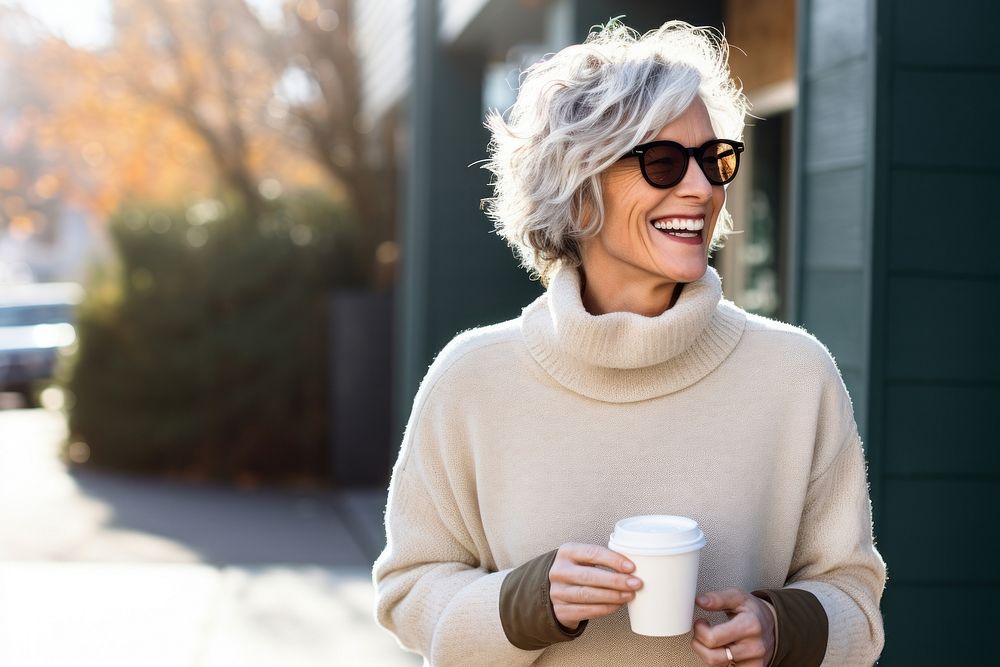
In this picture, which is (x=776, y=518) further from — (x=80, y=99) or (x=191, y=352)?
(x=80, y=99)

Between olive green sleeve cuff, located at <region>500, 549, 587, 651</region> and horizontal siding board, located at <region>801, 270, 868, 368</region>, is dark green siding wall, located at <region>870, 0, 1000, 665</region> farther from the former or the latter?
olive green sleeve cuff, located at <region>500, 549, 587, 651</region>

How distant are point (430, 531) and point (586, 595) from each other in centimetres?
51

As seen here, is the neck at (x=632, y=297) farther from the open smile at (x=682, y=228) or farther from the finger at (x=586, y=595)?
the finger at (x=586, y=595)

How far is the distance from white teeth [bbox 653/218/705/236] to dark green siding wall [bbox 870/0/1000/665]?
120cm

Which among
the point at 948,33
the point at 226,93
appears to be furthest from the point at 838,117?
the point at 226,93

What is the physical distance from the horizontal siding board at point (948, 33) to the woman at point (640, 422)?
1151 millimetres

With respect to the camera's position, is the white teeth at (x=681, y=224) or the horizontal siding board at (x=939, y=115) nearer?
the white teeth at (x=681, y=224)

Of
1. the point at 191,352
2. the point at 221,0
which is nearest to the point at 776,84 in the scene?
the point at 191,352

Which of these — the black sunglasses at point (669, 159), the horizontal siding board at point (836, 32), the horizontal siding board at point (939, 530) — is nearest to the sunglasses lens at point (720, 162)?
the black sunglasses at point (669, 159)

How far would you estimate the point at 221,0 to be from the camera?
1434cm

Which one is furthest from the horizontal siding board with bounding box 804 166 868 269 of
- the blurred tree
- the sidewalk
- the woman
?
the blurred tree

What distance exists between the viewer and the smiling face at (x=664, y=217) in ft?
7.12

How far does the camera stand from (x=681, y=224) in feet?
7.21

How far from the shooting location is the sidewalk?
5.88 m
